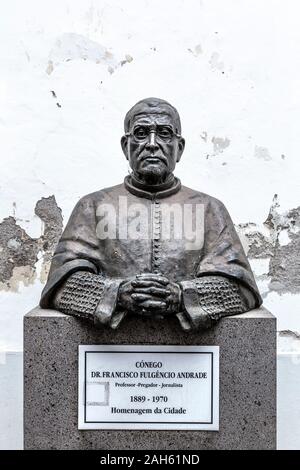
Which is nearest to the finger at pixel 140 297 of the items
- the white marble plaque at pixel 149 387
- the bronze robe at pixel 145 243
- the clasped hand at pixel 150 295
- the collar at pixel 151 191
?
the clasped hand at pixel 150 295

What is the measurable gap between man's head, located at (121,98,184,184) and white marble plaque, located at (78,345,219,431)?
0.69m

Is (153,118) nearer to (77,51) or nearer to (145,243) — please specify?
(145,243)

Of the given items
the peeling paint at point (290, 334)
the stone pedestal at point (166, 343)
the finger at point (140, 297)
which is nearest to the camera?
the finger at point (140, 297)

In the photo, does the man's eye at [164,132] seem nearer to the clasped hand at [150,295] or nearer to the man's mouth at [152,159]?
the man's mouth at [152,159]

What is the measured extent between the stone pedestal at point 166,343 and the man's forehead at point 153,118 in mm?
773

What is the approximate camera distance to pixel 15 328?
3.67 meters

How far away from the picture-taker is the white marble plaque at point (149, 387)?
2559 millimetres

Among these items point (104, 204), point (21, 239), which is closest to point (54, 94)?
point (21, 239)

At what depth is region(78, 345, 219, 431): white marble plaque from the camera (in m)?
2.56

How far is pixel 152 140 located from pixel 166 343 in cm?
77

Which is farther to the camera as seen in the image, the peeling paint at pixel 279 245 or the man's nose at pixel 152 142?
the peeling paint at pixel 279 245

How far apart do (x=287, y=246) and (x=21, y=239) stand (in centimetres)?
145

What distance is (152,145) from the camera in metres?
2.64

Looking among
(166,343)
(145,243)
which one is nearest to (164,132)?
(145,243)
